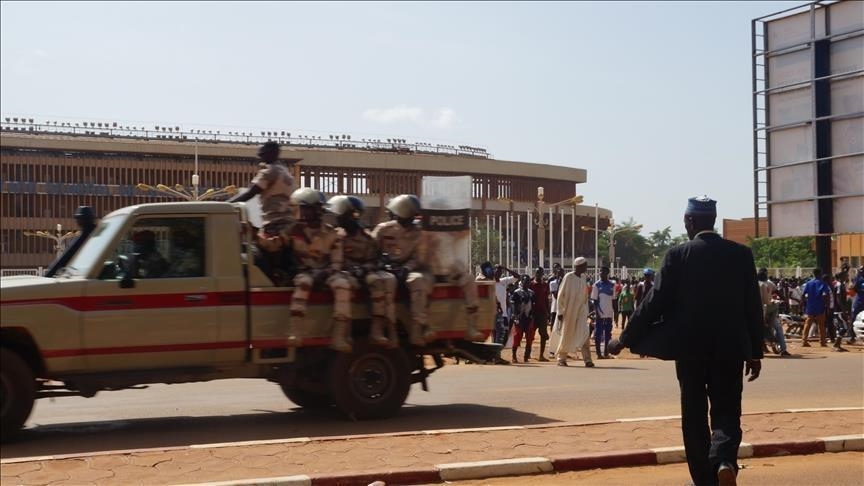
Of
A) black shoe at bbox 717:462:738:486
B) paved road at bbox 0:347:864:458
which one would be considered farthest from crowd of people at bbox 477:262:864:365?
black shoe at bbox 717:462:738:486

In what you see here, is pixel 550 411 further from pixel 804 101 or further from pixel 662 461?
pixel 804 101

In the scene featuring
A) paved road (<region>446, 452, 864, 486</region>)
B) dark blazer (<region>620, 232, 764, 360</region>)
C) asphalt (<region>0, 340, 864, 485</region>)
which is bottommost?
paved road (<region>446, 452, 864, 486</region>)

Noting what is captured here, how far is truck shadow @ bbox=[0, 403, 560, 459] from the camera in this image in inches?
383

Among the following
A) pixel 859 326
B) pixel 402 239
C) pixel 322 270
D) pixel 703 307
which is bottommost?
pixel 859 326

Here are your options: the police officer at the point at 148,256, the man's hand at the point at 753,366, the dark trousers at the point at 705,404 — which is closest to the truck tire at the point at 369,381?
the police officer at the point at 148,256

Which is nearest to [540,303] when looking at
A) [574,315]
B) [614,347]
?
[574,315]

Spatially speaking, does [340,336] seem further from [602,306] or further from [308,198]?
[602,306]

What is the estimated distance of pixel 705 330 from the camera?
692 cm

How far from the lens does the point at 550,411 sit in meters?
12.0

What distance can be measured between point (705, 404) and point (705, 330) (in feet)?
1.67

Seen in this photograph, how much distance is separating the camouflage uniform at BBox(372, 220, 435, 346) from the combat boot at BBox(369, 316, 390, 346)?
0.35 m

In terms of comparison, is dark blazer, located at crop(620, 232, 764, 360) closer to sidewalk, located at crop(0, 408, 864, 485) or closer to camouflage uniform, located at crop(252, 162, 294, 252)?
sidewalk, located at crop(0, 408, 864, 485)

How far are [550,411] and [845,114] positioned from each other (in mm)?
22475

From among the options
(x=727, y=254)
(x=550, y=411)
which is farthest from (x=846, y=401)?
(x=727, y=254)
